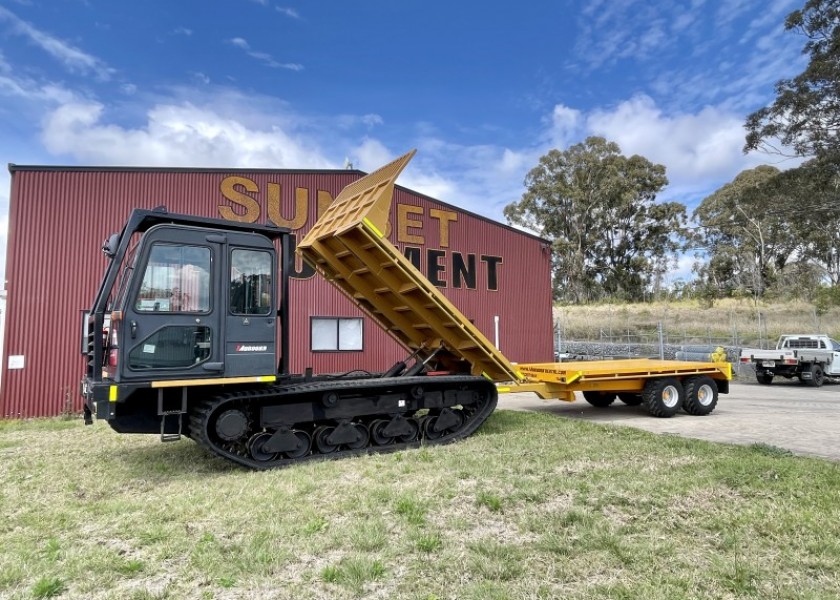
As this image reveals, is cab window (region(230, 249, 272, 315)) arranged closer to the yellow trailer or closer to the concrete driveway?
the yellow trailer

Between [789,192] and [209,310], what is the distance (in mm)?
24536

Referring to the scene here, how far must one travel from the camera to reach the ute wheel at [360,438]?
703 cm

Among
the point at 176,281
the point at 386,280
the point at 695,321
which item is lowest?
the point at 176,281

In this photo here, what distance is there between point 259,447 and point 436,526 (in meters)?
2.86

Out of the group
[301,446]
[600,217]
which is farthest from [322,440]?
[600,217]

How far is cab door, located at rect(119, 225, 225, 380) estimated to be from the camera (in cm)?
562

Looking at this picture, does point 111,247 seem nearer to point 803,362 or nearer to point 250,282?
point 250,282

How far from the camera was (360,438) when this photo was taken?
7062 millimetres

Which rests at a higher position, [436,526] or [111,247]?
[111,247]

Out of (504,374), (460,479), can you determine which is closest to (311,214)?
(504,374)

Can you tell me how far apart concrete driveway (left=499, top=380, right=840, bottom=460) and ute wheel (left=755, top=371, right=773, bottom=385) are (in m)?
2.53

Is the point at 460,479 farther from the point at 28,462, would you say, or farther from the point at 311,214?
the point at 311,214

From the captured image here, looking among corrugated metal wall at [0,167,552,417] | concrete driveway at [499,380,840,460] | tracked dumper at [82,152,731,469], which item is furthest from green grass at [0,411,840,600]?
corrugated metal wall at [0,167,552,417]

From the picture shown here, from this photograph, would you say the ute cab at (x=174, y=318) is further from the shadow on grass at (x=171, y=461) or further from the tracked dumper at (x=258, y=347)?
the shadow on grass at (x=171, y=461)
